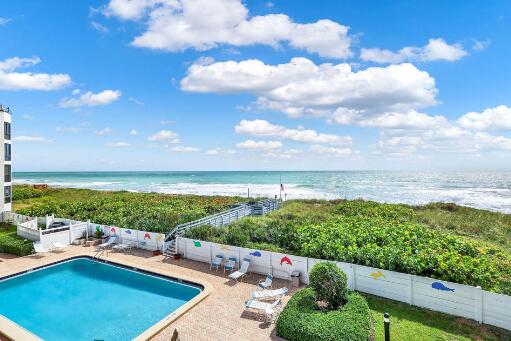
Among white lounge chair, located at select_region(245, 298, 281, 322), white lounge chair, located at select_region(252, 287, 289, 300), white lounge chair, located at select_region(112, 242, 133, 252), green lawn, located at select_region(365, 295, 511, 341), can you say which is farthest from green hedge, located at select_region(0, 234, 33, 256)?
green lawn, located at select_region(365, 295, 511, 341)

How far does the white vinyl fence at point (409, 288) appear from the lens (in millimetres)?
11156

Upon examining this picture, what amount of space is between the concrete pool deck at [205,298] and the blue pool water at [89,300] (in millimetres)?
744

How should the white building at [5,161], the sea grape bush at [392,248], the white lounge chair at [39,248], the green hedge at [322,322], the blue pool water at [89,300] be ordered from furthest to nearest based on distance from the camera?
the white building at [5,161] < the white lounge chair at [39,248] < the sea grape bush at [392,248] < the blue pool water at [89,300] < the green hedge at [322,322]

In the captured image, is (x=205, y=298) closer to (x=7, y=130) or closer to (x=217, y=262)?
(x=217, y=262)

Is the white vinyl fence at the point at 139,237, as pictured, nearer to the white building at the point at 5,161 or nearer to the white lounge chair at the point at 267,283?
the white lounge chair at the point at 267,283

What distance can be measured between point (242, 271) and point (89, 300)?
695 centimetres

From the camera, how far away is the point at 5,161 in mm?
28047

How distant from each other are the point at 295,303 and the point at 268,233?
867 cm

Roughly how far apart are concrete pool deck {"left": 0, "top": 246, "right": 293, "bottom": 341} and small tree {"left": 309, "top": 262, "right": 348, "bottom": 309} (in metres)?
2.07

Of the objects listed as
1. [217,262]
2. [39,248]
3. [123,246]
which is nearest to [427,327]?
[217,262]

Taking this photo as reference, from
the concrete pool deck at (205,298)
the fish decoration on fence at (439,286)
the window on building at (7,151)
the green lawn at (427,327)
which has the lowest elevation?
the green lawn at (427,327)

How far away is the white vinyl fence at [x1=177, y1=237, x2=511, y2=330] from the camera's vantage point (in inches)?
439

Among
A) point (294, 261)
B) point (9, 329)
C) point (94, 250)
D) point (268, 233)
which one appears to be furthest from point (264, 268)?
point (94, 250)

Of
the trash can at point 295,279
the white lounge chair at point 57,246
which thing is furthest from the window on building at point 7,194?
the trash can at point 295,279
